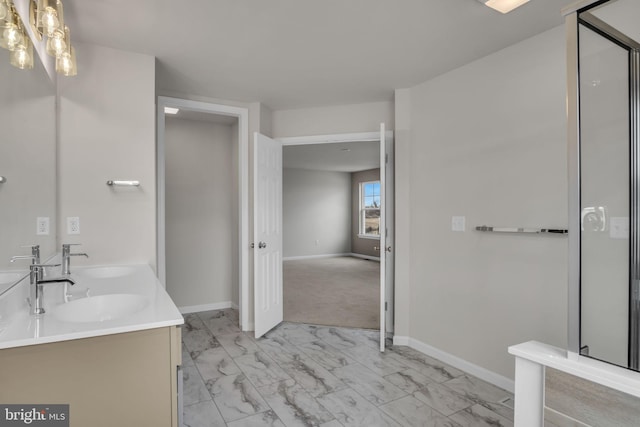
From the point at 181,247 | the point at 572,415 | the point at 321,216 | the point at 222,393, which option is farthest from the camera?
the point at 321,216

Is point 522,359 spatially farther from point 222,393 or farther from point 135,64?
point 135,64

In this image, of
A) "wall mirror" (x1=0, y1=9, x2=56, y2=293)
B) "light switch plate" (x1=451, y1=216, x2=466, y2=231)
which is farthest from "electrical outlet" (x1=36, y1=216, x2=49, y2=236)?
"light switch plate" (x1=451, y1=216, x2=466, y2=231)

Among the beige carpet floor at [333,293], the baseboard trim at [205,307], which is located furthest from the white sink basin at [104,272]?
the beige carpet floor at [333,293]

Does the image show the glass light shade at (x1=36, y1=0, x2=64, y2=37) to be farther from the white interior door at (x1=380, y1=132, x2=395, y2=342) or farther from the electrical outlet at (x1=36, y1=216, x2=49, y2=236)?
the white interior door at (x1=380, y1=132, x2=395, y2=342)

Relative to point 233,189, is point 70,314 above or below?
below

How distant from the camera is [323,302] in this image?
5000 mm

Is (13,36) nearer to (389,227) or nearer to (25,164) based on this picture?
(25,164)

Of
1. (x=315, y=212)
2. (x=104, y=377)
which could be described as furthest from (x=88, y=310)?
(x=315, y=212)

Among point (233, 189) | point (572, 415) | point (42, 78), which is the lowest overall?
point (572, 415)

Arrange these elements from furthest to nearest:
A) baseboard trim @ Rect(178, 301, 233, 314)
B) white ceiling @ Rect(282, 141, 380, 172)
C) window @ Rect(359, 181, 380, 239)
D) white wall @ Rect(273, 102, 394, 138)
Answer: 1. window @ Rect(359, 181, 380, 239)
2. white ceiling @ Rect(282, 141, 380, 172)
3. baseboard trim @ Rect(178, 301, 233, 314)
4. white wall @ Rect(273, 102, 394, 138)

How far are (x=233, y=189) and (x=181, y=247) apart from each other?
3.13 feet

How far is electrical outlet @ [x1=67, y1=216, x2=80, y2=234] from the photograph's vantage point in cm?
237

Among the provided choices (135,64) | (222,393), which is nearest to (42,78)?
(135,64)

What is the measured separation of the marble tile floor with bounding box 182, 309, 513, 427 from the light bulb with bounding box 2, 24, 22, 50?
2084 mm
